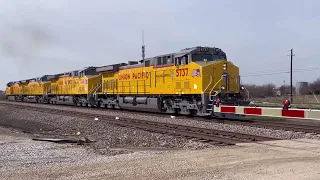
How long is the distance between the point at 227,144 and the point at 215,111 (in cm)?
670

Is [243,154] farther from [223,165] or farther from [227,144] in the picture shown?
[227,144]

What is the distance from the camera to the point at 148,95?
23.1 metres

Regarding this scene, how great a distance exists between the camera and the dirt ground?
18.8 feet

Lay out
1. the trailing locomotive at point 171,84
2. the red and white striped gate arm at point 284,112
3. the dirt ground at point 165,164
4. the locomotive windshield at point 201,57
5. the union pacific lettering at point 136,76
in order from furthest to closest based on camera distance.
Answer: the union pacific lettering at point 136,76, the locomotive windshield at point 201,57, the trailing locomotive at point 171,84, the red and white striped gate arm at point 284,112, the dirt ground at point 165,164

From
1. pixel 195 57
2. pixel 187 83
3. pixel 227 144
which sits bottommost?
pixel 227 144

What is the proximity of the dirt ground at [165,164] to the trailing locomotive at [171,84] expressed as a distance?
9607mm

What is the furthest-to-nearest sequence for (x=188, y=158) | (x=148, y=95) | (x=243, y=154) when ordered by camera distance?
1. (x=148, y=95)
2. (x=243, y=154)
3. (x=188, y=158)

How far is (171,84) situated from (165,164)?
46.0ft

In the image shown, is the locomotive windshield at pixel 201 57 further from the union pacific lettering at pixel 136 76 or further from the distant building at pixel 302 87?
the distant building at pixel 302 87

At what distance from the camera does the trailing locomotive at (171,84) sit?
60.1ft

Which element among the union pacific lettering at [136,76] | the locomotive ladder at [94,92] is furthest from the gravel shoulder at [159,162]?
the locomotive ladder at [94,92]

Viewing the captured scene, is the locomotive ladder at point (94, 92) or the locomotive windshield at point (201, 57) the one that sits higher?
the locomotive windshield at point (201, 57)

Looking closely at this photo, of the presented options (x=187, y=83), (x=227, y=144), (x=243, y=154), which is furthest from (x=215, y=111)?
(x=243, y=154)

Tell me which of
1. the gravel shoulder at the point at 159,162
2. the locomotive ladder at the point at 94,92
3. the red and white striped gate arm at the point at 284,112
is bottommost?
the gravel shoulder at the point at 159,162
